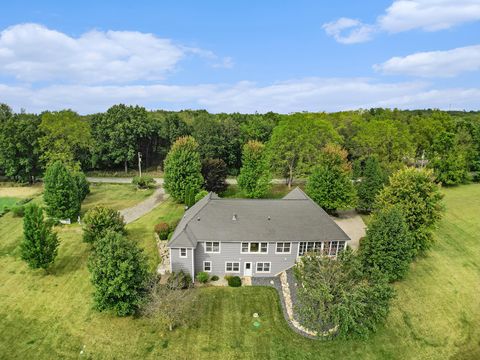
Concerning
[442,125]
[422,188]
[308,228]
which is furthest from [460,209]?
[308,228]

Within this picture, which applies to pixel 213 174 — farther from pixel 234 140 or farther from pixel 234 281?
pixel 234 281

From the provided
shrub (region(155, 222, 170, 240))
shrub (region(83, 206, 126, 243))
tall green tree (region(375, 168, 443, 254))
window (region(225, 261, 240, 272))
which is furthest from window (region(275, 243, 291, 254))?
shrub (region(83, 206, 126, 243))

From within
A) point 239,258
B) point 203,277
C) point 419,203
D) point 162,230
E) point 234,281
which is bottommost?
point 234,281

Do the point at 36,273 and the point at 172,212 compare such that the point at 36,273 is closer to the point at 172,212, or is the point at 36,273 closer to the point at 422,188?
the point at 172,212

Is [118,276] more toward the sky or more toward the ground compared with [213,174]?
more toward the ground

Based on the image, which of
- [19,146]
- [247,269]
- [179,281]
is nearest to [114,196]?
[19,146]

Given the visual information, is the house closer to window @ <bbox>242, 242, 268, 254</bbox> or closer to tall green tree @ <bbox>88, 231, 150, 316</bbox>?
window @ <bbox>242, 242, 268, 254</bbox>
